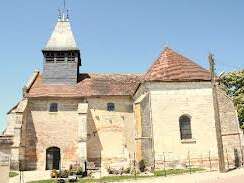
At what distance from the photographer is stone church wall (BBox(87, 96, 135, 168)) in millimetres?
29734

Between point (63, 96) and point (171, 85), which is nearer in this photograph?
point (171, 85)

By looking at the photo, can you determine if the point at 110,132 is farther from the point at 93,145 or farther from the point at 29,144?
the point at 29,144

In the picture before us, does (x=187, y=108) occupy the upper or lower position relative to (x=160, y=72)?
lower

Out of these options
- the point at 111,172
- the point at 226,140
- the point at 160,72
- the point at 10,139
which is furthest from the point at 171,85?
the point at 10,139

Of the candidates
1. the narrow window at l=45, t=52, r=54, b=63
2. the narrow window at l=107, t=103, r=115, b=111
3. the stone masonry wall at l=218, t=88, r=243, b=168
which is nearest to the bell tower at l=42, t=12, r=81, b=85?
the narrow window at l=45, t=52, r=54, b=63

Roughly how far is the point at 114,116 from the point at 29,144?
816 centimetres

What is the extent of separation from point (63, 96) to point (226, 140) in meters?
15.1

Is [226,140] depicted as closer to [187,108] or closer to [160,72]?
[187,108]

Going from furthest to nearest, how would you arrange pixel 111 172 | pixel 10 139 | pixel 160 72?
pixel 10 139
pixel 160 72
pixel 111 172

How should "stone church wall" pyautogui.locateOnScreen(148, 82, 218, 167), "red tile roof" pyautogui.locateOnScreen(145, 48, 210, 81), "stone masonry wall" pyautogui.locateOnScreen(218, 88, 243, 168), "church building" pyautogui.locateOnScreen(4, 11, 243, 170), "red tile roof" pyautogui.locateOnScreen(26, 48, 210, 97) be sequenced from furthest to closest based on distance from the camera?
1. "red tile roof" pyautogui.locateOnScreen(26, 48, 210, 97)
2. "red tile roof" pyautogui.locateOnScreen(145, 48, 210, 81)
3. "church building" pyautogui.locateOnScreen(4, 11, 243, 170)
4. "stone masonry wall" pyautogui.locateOnScreen(218, 88, 243, 168)
5. "stone church wall" pyautogui.locateOnScreen(148, 82, 218, 167)

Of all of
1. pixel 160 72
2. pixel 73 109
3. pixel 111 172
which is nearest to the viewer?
pixel 111 172

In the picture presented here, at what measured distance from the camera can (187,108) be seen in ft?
84.2

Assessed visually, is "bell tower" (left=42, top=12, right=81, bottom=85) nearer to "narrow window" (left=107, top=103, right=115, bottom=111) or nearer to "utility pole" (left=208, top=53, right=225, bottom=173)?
"narrow window" (left=107, top=103, right=115, bottom=111)

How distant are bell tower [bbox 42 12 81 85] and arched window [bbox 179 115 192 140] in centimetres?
1254
